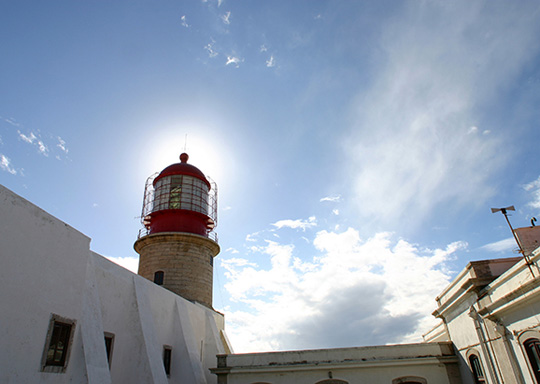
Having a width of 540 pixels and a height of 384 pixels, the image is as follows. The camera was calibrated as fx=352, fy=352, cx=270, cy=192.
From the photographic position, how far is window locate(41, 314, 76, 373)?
22.3ft

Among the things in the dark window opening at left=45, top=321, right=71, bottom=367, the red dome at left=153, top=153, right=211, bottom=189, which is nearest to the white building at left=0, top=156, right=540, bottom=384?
the dark window opening at left=45, top=321, right=71, bottom=367

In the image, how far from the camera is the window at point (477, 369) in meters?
9.75

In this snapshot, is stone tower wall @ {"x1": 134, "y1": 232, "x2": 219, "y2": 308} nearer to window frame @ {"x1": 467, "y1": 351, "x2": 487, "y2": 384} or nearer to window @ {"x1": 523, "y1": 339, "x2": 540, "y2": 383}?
window frame @ {"x1": 467, "y1": 351, "x2": 487, "y2": 384}

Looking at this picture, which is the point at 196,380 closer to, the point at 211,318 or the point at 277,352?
the point at 277,352

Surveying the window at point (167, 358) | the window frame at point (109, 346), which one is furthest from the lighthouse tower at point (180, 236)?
the window frame at point (109, 346)

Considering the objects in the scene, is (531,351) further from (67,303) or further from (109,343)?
(109,343)

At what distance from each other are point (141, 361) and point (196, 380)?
141 inches

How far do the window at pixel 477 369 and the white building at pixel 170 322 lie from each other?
47mm

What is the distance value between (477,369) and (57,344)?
10824 millimetres

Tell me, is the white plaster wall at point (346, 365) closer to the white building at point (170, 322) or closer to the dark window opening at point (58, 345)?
the white building at point (170, 322)

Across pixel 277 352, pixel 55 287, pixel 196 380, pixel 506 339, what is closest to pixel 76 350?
pixel 55 287

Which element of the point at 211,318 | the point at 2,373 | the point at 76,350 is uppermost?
the point at 211,318

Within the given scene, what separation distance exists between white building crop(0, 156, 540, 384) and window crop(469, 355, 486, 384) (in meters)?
0.05

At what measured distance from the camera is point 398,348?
41.0ft
